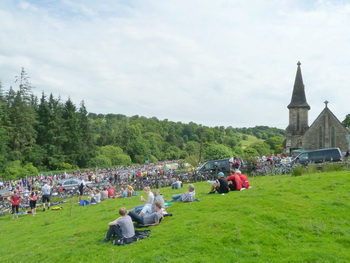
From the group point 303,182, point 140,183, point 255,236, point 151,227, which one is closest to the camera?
point 255,236

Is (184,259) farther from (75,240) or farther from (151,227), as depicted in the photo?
(75,240)

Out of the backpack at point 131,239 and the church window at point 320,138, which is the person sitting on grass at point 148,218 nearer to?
the backpack at point 131,239

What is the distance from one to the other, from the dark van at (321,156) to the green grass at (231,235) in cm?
992

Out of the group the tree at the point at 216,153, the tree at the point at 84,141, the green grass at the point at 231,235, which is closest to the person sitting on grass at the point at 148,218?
the green grass at the point at 231,235

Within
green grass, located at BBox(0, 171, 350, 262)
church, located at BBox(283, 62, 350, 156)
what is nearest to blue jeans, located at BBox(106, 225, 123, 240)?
green grass, located at BBox(0, 171, 350, 262)

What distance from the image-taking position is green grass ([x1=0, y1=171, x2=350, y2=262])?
8148 millimetres

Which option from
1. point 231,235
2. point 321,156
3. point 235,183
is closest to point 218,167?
point 321,156

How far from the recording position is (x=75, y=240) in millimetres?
11312

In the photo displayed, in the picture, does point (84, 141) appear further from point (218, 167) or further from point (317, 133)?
point (218, 167)

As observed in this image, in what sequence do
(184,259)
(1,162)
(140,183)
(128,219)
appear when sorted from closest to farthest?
(184,259) < (128,219) < (140,183) < (1,162)

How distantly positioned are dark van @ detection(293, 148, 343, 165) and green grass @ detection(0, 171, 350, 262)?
992cm

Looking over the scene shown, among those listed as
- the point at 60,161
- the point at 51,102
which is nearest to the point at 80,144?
the point at 60,161

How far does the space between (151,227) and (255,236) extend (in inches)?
145

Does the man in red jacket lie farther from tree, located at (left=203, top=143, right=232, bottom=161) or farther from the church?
tree, located at (left=203, top=143, right=232, bottom=161)
